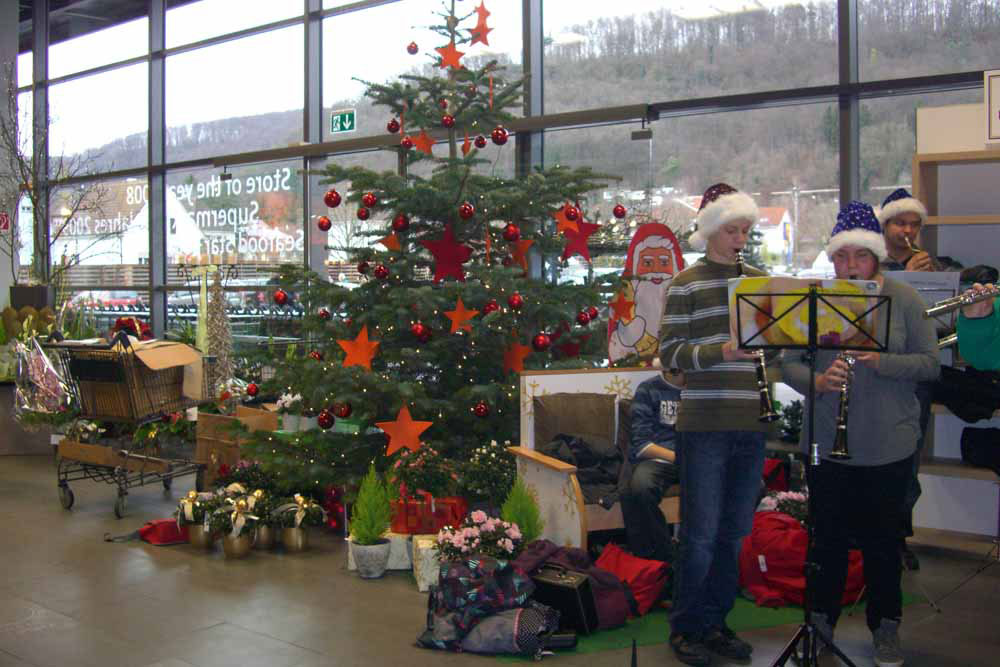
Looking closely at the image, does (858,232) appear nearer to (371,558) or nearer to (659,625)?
(659,625)

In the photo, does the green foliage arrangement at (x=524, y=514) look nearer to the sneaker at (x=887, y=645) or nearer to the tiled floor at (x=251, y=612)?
the tiled floor at (x=251, y=612)

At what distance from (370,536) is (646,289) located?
238 centimetres

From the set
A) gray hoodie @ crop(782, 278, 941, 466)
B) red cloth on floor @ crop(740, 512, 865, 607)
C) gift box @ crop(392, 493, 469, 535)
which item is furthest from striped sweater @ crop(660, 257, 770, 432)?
gift box @ crop(392, 493, 469, 535)

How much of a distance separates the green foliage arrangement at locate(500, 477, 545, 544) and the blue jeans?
1041 millimetres

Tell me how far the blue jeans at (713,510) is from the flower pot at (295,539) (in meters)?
2.51

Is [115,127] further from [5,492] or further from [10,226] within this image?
[5,492]

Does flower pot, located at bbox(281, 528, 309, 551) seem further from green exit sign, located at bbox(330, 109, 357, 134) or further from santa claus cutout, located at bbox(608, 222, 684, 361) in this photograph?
green exit sign, located at bbox(330, 109, 357, 134)

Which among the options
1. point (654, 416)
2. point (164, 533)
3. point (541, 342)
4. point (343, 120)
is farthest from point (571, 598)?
point (343, 120)

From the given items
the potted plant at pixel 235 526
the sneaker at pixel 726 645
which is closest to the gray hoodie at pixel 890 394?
the sneaker at pixel 726 645

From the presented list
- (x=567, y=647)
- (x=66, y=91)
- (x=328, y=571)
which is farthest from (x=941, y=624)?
(x=66, y=91)

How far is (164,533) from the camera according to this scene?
5848 mm

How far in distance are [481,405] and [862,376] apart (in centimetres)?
215

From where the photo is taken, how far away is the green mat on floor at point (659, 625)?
13.3ft

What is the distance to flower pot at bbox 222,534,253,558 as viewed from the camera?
5.46m
